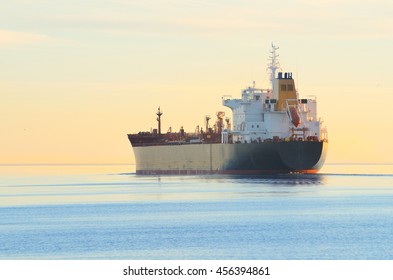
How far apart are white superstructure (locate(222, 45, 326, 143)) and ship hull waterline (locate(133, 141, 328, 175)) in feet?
6.97

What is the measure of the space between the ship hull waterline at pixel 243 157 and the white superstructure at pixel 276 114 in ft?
6.97

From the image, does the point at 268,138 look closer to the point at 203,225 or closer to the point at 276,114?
the point at 276,114

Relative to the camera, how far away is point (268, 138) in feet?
320

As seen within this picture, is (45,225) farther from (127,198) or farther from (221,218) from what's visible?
(127,198)

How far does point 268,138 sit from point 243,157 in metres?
3.39

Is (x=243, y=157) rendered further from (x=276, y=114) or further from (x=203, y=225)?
(x=203, y=225)

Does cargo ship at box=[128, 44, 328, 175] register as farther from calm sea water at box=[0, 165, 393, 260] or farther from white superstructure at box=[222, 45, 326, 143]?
calm sea water at box=[0, 165, 393, 260]

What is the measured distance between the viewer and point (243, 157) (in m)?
95.7

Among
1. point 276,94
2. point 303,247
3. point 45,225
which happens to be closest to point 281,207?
point 45,225

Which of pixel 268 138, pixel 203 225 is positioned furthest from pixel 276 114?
pixel 203 225

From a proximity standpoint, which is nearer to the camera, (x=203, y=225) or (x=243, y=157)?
(x=203, y=225)

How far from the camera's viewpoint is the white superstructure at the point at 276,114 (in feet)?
318

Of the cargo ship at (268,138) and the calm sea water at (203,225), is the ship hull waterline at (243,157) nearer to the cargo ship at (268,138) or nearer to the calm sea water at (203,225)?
the cargo ship at (268,138)
